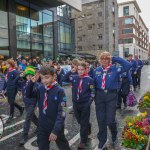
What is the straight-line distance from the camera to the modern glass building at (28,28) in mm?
21078

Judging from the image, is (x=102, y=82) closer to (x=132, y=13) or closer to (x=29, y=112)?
(x=29, y=112)

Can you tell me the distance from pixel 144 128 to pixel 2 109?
22.0ft

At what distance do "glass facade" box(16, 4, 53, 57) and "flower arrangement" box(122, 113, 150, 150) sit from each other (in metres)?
19.5

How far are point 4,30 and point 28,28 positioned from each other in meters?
3.76

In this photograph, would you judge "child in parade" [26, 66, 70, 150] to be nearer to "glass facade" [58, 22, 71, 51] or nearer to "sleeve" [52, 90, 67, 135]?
"sleeve" [52, 90, 67, 135]

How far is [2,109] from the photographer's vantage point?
9.35m

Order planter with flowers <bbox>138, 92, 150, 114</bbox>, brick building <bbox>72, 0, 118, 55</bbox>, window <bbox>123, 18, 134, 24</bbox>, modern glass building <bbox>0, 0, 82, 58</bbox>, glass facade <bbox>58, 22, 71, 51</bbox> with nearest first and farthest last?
planter with flowers <bbox>138, 92, 150, 114</bbox> → modern glass building <bbox>0, 0, 82, 58</bbox> → glass facade <bbox>58, 22, 71, 51</bbox> → brick building <bbox>72, 0, 118, 55</bbox> → window <bbox>123, 18, 134, 24</bbox>

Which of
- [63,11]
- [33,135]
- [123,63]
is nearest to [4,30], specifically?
[33,135]

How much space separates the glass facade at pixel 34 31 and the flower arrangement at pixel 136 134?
1947 cm

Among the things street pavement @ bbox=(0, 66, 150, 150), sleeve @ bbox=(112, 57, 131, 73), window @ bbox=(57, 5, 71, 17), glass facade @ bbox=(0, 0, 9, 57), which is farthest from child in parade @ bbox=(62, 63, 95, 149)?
window @ bbox=(57, 5, 71, 17)

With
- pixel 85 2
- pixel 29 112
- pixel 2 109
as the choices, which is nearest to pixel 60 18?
pixel 85 2

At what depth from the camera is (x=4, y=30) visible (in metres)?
20.8

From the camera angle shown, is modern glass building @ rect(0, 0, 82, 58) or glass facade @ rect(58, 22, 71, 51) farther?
glass facade @ rect(58, 22, 71, 51)

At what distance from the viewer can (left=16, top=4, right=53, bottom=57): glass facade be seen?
22.9 meters
